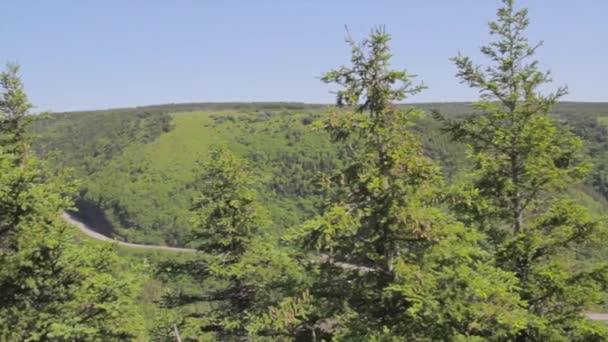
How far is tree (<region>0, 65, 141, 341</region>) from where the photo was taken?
10.5m

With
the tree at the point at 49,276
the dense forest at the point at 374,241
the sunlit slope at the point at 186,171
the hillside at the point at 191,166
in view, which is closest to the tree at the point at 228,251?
the dense forest at the point at 374,241

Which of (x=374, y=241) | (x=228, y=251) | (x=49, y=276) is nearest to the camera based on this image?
(x=374, y=241)

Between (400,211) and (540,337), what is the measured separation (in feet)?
15.7

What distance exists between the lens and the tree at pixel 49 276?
1055 centimetres

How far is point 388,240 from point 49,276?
292 inches

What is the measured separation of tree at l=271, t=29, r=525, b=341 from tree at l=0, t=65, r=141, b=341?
4487 millimetres

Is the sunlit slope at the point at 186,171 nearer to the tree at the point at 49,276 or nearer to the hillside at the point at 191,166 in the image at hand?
the hillside at the point at 191,166

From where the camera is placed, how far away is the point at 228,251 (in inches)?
624

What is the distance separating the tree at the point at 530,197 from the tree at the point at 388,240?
175cm

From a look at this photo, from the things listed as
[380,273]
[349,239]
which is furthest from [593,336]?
[349,239]

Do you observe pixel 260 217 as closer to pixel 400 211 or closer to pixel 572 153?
pixel 400 211

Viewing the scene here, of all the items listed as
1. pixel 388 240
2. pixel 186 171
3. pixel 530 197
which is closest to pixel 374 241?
pixel 388 240

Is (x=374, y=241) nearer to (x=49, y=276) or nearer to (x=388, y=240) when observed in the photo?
(x=388, y=240)

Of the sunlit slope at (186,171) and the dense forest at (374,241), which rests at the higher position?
the dense forest at (374,241)
